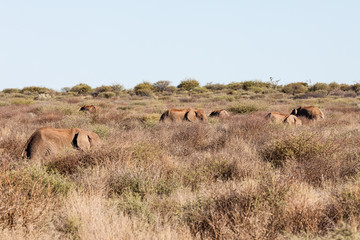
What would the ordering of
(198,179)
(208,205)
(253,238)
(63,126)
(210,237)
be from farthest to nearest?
1. (63,126)
2. (198,179)
3. (208,205)
4. (210,237)
5. (253,238)

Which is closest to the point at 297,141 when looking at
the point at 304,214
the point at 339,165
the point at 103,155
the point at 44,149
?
the point at 339,165

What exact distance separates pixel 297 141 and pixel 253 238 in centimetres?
399

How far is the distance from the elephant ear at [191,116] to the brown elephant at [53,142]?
22.4ft

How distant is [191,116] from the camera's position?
13.9 meters

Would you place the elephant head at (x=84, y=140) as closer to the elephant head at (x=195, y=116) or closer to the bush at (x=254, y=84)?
the elephant head at (x=195, y=116)

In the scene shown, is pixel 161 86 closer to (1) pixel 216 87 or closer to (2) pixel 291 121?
(1) pixel 216 87

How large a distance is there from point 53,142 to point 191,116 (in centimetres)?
777

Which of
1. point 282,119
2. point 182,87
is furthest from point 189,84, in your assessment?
point 282,119

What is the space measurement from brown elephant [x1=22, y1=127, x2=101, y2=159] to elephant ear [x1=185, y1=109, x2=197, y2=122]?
6.83m

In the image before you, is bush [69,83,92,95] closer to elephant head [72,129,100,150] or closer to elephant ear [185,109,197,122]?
elephant ear [185,109,197,122]

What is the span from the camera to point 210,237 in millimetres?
3510

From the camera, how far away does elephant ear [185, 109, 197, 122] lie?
13.7 m

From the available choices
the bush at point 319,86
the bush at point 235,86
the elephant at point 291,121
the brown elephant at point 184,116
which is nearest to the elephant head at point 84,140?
the brown elephant at point 184,116

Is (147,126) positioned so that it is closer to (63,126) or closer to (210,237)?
(63,126)
